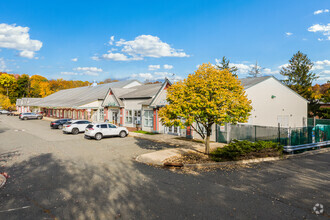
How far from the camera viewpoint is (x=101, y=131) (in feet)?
68.5

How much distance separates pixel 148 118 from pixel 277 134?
1537 centimetres

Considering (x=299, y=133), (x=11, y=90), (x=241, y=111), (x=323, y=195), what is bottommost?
(x=323, y=195)

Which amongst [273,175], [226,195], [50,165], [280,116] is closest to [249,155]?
[273,175]

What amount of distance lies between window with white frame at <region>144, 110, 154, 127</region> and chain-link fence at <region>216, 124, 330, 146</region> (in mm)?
9622

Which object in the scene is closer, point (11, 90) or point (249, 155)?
point (249, 155)

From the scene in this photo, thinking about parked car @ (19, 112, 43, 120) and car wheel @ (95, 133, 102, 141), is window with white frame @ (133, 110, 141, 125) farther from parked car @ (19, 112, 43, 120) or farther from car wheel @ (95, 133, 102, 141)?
parked car @ (19, 112, 43, 120)

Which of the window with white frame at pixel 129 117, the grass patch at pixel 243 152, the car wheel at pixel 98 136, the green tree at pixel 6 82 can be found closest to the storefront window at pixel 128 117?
the window with white frame at pixel 129 117

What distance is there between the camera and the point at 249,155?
13.0 m

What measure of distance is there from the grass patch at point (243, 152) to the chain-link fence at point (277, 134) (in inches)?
83.0

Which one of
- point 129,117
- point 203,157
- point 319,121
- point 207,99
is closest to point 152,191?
point 207,99

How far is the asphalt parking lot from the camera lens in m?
6.51

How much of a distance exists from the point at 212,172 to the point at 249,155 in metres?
3.61

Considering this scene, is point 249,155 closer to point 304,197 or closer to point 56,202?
point 304,197

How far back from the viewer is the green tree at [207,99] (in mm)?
11656
